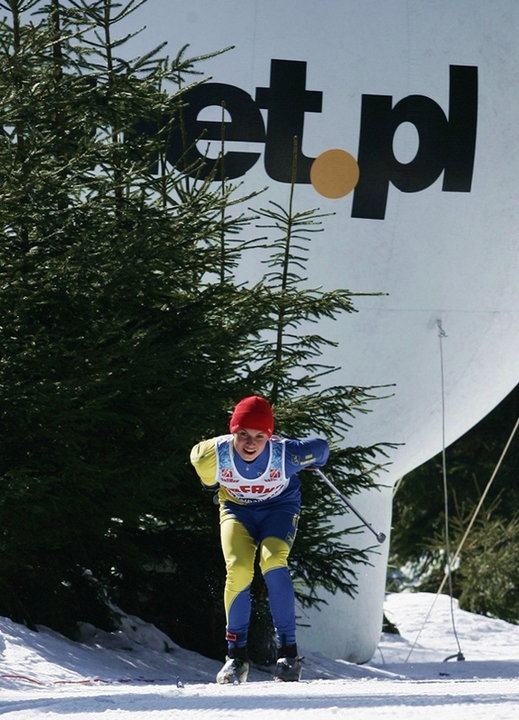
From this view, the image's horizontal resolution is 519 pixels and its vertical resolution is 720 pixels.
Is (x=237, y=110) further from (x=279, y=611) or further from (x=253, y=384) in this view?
(x=279, y=611)

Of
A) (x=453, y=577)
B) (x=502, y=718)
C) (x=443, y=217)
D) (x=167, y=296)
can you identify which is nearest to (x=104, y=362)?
(x=167, y=296)

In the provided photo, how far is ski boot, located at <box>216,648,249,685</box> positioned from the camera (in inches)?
283

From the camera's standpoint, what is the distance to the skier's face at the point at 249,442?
7.26 m

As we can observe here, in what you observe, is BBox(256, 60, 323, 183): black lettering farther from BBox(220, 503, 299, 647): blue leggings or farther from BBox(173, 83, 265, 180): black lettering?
BBox(220, 503, 299, 647): blue leggings

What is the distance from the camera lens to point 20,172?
7707 millimetres

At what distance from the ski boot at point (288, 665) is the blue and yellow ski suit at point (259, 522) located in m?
0.04

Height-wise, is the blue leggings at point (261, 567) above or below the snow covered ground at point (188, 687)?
above

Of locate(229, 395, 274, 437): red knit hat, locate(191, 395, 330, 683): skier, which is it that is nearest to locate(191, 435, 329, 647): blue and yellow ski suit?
locate(191, 395, 330, 683): skier

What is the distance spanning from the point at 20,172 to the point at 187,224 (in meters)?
1.22

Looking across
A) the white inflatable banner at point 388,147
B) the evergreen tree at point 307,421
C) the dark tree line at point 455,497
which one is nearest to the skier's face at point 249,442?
the evergreen tree at point 307,421

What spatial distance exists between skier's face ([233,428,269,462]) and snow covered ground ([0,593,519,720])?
110cm

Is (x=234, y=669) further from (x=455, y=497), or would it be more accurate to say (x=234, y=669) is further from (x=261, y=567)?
(x=455, y=497)

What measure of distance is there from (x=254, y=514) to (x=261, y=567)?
0.28m

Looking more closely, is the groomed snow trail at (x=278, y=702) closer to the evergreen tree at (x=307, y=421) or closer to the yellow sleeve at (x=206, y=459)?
the yellow sleeve at (x=206, y=459)
